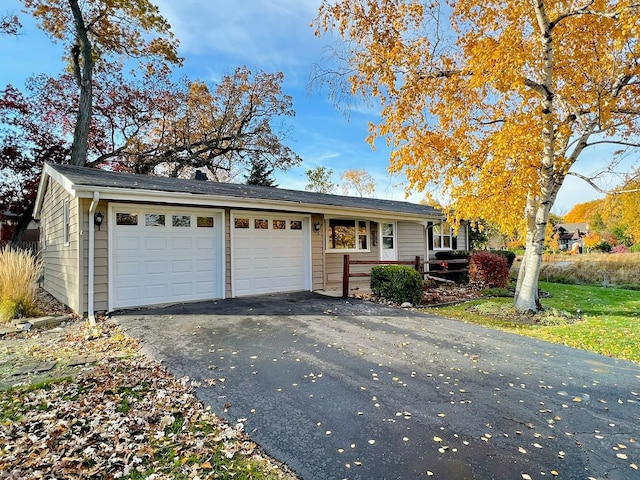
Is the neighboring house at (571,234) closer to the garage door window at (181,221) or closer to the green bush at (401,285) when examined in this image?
the green bush at (401,285)

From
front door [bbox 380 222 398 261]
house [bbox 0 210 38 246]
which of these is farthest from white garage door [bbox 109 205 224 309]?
house [bbox 0 210 38 246]

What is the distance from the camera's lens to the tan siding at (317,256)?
10273 mm

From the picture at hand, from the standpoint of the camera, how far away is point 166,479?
2.26m

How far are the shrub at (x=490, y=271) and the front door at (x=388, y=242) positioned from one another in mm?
2889

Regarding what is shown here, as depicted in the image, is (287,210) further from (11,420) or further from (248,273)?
(11,420)

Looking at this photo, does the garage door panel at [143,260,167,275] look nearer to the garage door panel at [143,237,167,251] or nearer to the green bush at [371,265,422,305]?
the garage door panel at [143,237,167,251]

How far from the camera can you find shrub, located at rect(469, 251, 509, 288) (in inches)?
479

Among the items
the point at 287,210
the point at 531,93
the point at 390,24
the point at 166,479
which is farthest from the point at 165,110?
the point at 166,479

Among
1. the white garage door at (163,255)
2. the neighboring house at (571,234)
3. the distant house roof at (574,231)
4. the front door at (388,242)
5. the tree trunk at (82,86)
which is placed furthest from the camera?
the distant house roof at (574,231)

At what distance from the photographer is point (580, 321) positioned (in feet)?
23.8

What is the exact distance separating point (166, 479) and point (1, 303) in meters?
7.08

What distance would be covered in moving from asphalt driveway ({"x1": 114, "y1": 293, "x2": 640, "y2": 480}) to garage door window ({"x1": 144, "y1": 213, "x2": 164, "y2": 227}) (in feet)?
7.39

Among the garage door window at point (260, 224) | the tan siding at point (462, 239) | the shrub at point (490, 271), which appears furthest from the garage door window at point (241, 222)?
the tan siding at point (462, 239)

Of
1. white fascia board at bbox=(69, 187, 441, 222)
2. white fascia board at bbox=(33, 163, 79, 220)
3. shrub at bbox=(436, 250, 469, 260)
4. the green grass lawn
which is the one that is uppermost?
white fascia board at bbox=(33, 163, 79, 220)
